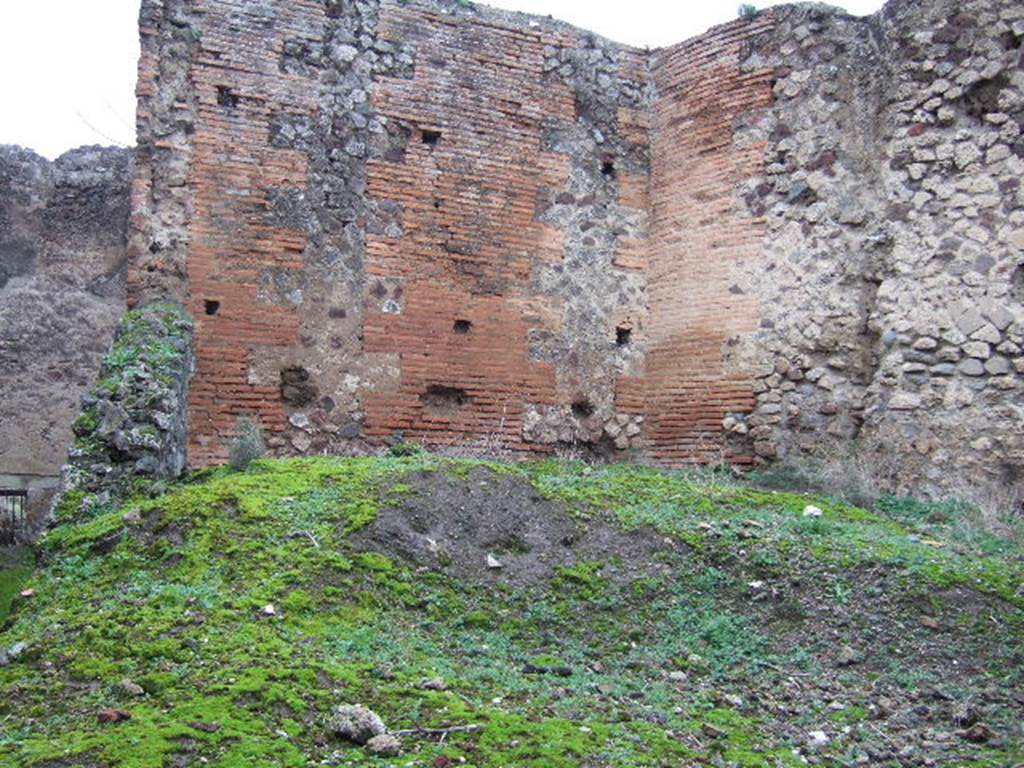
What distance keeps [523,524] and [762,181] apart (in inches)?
213

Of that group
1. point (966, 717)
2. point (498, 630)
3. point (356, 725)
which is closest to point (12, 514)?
point (498, 630)

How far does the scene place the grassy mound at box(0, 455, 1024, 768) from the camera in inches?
155

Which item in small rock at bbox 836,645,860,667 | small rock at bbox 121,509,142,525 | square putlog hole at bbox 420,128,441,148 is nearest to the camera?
small rock at bbox 836,645,860,667

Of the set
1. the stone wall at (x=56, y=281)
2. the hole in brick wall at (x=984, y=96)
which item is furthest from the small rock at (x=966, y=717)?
the stone wall at (x=56, y=281)

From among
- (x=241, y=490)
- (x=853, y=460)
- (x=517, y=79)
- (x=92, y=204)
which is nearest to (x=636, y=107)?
(x=517, y=79)

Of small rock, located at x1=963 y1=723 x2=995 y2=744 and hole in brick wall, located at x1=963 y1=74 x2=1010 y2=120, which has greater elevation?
hole in brick wall, located at x1=963 y1=74 x2=1010 y2=120

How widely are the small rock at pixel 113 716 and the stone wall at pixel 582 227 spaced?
569 centimetres

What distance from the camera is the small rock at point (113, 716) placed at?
3832 millimetres

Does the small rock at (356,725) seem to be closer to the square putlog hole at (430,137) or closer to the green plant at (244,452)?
the green plant at (244,452)

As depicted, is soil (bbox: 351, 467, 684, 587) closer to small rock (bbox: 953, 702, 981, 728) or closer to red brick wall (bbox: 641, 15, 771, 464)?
small rock (bbox: 953, 702, 981, 728)

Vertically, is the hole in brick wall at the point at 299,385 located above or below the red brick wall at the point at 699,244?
below

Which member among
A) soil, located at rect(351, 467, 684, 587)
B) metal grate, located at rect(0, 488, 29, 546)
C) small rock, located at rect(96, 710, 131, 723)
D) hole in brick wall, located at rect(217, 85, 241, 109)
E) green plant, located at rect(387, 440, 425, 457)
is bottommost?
metal grate, located at rect(0, 488, 29, 546)

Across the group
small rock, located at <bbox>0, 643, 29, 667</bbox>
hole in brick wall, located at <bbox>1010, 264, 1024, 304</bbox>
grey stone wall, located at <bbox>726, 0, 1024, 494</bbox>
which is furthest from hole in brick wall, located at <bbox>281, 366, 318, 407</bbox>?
hole in brick wall, located at <bbox>1010, 264, 1024, 304</bbox>

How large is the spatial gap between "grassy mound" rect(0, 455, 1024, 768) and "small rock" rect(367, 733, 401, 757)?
5 centimetres
